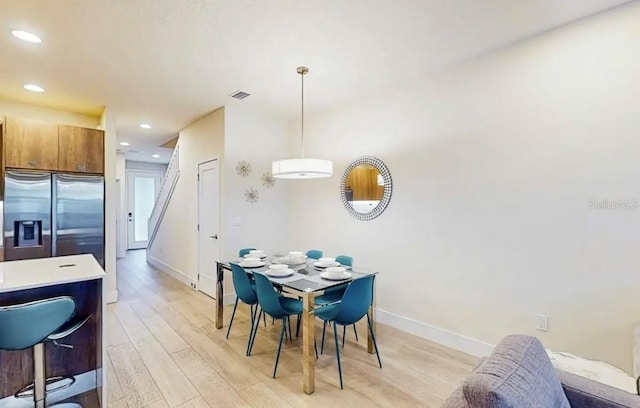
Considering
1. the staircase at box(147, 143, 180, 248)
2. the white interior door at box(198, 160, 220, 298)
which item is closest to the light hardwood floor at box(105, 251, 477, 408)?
the white interior door at box(198, 160, 220, 298)

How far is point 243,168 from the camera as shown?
4.50 meters

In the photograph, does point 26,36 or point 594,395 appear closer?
point 594,395

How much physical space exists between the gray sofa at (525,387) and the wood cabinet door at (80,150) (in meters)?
4.80

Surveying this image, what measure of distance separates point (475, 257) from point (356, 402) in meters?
1.69

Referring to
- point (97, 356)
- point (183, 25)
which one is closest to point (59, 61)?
point (183, 25)

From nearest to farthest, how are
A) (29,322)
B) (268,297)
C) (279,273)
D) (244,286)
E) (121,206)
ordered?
(29,322) → (268,297) → (279,273) → (244,286) → (121,206)

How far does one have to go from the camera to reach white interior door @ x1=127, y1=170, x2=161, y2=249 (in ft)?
29.6

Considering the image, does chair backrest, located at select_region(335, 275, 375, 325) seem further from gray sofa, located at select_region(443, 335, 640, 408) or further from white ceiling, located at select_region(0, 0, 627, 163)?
white ceiling, located at select_region(0, 0, 627, 163)

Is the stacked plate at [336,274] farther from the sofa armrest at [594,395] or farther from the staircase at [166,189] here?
the staircase at [166,189]

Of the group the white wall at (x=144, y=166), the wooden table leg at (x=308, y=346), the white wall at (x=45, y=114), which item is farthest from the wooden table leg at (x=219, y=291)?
the white wall at (x=144, y=166)

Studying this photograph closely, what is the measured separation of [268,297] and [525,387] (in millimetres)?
1973

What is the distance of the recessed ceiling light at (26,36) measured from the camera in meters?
2.52

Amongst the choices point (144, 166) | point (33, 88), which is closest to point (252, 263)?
point (33, 88)

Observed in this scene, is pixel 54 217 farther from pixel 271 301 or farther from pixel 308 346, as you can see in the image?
pixel 308 346
